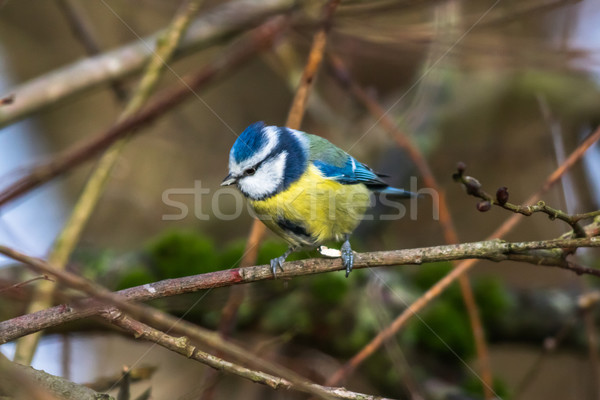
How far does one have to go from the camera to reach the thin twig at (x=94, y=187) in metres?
1.60

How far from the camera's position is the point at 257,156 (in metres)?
2.19

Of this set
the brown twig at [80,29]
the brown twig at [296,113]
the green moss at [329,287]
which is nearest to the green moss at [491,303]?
the green moss at [329,287]

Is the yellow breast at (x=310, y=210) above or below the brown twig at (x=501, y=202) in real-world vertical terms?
above

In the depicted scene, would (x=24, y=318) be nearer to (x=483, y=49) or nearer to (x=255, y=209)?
(x=255, y=209)

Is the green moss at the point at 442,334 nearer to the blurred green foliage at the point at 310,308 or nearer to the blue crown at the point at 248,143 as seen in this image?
the blurred green foliage at the point at 310,308

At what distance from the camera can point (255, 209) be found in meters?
2.21

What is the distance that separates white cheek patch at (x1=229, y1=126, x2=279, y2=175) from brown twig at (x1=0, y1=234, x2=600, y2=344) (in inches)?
32.3

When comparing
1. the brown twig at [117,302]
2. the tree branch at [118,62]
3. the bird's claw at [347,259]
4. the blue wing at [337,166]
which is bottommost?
the brown twig at [117,302]

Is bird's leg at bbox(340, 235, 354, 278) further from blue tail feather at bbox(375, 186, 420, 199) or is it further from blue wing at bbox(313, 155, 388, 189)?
blue tail feather at bbox(375, 186, 420, 199)

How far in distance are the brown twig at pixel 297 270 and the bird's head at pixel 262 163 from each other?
77 centimetres

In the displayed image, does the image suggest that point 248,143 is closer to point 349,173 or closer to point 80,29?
point 349,173

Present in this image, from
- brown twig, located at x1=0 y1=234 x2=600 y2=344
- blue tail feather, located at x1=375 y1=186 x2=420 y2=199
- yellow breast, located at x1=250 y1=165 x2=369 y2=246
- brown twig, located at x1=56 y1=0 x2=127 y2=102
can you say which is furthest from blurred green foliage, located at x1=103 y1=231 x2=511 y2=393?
brown twig, located at x1=0 y1=234 x2=600 y2=344

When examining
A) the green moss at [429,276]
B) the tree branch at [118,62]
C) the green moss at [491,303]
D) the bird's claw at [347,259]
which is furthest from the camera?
the green moss at [429,276]

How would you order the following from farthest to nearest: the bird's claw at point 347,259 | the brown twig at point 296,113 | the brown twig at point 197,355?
the brown twig at point 296,113
the bird's claw at point 347,259
the brown twig at point 197,355
